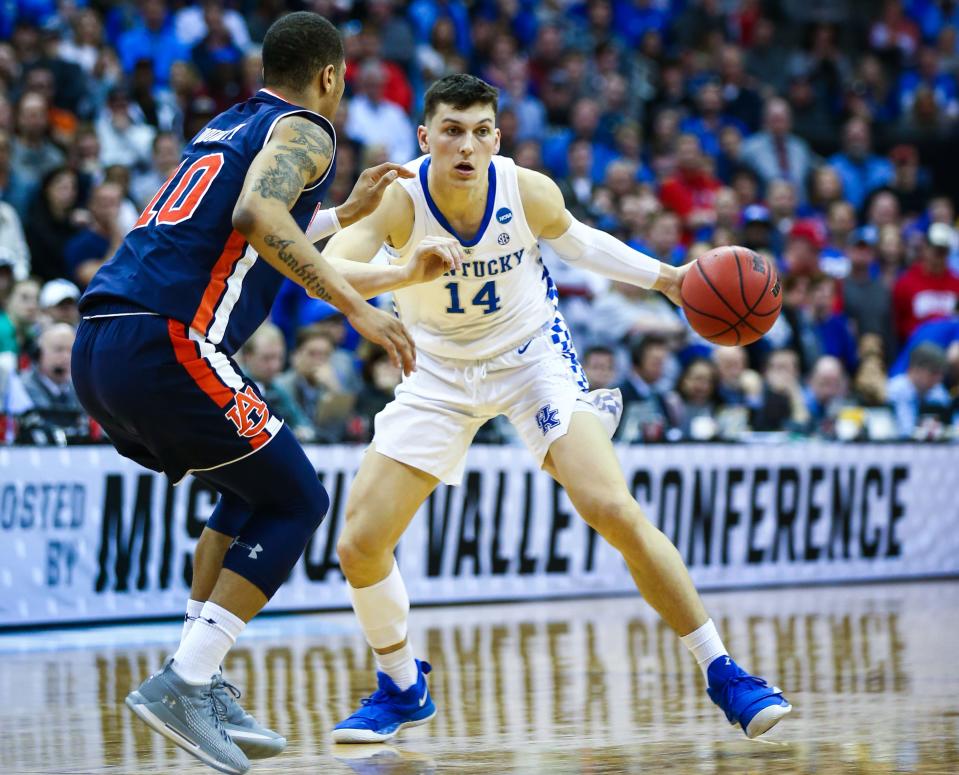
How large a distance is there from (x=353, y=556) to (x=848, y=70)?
56.8 ft

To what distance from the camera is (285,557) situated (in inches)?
195

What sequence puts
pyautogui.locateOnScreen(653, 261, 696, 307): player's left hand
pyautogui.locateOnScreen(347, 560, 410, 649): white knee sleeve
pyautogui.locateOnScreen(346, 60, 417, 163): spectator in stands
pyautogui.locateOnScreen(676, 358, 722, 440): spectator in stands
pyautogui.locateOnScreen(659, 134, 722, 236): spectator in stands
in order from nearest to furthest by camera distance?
pyautogui.locateOnScreen(347, 560, 410, 649): white knee sleeve, pyautogui.locateOnScreen(653, 261, 696, 307): player's left hand, pyautogui.locateOnScreen(676, 358, 722, 440): spectator in stands, pyautogui.locateOnScreen(346, 60, 417, 163): spectator in stands, pyautogui.locateOnScreen(659, 134, 722, 236): spectator in stands

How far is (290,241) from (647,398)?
7.81m

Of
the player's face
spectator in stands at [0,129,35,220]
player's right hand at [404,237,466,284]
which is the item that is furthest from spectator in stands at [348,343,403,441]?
player's right hand at [404,237,466,284]

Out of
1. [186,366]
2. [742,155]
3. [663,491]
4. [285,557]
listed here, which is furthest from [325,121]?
[742,155]

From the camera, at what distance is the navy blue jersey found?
4.85 m

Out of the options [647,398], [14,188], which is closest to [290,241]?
[647,398]

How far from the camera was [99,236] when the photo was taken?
38.8ft

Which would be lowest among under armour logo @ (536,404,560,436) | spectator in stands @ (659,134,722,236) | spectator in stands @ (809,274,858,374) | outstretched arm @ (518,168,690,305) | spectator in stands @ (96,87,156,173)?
under armour logo @ (536,404,560,436)

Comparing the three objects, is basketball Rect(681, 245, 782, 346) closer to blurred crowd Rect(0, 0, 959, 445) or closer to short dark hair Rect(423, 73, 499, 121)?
short dark hair Rect(423, 73, 499, 121)

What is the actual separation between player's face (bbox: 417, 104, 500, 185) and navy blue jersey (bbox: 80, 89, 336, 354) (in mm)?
908

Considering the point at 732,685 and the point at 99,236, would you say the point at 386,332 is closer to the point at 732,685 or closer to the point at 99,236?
the point at 732,685

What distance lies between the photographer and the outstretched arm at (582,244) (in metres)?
6.08

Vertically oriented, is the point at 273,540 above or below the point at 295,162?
below
